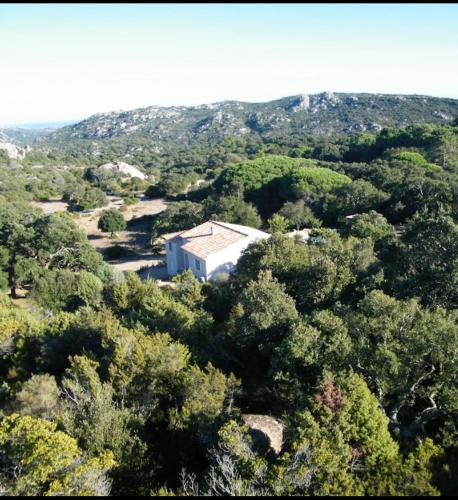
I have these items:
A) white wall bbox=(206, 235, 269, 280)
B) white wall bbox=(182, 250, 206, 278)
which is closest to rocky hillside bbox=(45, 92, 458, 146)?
white wall bbox=(206, 235, 269, 280)

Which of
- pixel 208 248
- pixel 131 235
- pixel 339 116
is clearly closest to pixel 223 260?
pixel 208 248

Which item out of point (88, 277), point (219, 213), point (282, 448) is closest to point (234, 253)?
point (88, 277)

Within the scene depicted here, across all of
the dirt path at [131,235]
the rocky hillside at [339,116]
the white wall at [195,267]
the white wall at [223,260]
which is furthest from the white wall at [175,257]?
the rocky hillside at [339,116]

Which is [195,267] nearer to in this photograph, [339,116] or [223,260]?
[223,260]

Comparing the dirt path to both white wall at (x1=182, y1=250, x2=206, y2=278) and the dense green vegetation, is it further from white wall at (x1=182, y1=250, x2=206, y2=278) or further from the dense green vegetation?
the dense green vegetation

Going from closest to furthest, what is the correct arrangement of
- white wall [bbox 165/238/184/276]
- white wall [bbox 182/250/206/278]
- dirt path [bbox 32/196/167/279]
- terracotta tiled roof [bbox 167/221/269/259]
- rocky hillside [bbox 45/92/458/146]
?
white wall [bbox 182/250/206/278], terracotta tiled roof [bbox 167/221/269/259], white wall [bbox 165/238/184/276], dirt path [bbox 32/196/167/279], rocky hillside [bbox 45/92/458/146]

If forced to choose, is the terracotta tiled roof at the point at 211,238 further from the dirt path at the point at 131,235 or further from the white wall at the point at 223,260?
the dirt path at the point at 131,235

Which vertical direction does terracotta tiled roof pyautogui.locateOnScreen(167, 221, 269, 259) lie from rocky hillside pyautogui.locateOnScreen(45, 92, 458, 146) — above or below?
below

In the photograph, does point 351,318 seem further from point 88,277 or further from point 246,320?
point 88,277
